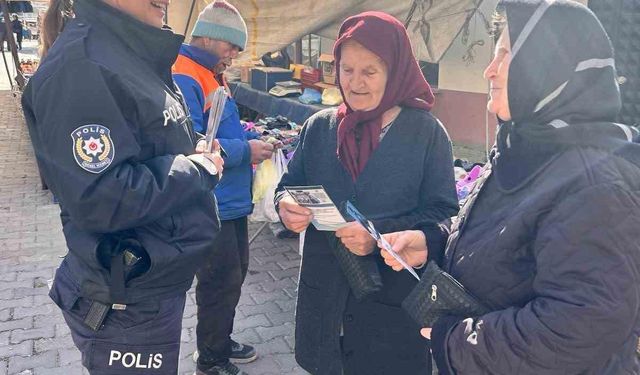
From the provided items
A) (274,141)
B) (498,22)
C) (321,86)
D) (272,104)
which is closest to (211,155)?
(498,22)

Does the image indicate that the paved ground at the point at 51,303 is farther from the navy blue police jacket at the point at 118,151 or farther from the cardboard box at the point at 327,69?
the cardboard box at the point at 327,69

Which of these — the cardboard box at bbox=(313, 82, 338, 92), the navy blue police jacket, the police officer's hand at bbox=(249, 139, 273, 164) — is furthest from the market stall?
the navy blue police jacket

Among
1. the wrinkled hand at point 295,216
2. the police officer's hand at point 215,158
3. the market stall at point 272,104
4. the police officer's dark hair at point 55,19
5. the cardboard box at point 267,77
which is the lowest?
the market stall at point 272,104

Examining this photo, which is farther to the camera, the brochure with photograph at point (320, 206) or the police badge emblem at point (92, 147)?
the brochure with photograph at point (320, 206)

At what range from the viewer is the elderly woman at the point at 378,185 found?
2.12 m

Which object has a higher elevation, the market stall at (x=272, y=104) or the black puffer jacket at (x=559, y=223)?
the black puffer jacket at (x=559, y=223)

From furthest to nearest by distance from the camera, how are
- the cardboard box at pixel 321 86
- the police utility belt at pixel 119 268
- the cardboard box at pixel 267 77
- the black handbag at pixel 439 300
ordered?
the cardboard box at pixel 267 77, the cardboard box at pixel 321 86, the police utility belt at pixel 119 268, the black handbag at pixel 439 300

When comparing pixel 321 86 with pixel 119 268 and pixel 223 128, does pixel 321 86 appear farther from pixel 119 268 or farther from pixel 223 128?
pixel 119 268

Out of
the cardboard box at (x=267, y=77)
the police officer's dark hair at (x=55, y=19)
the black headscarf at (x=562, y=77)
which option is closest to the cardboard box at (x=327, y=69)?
the cardboard box at (x=267, y=77)

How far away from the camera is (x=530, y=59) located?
4.28ft

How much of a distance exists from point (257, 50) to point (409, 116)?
2975 mm

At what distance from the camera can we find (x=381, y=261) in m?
2.14

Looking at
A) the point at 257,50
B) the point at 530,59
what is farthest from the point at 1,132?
the point at 530,59

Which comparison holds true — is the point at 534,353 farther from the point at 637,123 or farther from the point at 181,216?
the point at 637,123
